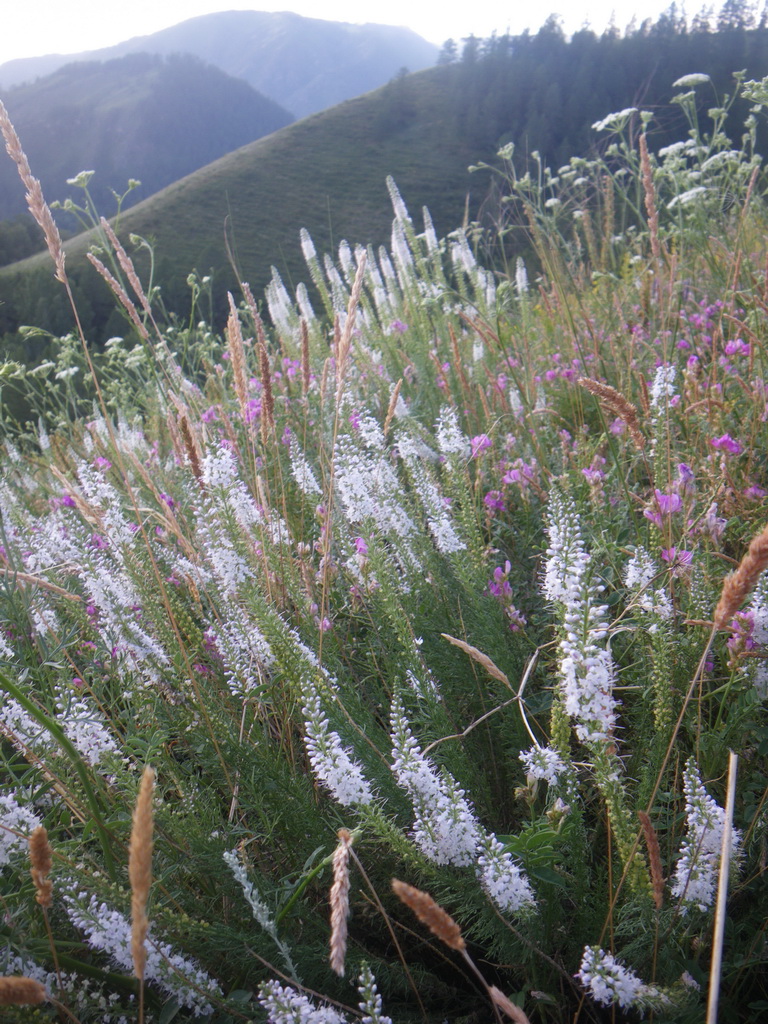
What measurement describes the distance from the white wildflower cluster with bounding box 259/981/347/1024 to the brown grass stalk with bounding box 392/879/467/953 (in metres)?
0.36

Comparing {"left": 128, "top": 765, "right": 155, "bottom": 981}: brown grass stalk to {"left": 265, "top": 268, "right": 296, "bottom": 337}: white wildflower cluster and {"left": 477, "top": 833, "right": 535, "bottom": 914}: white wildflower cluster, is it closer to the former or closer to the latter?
{"left": 477, "top": 833, "right": 535, "bottom": 914}: white wildflower cluster

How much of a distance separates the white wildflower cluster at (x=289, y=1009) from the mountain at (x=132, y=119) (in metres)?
129

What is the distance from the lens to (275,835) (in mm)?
1651

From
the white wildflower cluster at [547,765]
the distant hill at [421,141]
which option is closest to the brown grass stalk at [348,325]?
the white wildflower cluster at [547,765]

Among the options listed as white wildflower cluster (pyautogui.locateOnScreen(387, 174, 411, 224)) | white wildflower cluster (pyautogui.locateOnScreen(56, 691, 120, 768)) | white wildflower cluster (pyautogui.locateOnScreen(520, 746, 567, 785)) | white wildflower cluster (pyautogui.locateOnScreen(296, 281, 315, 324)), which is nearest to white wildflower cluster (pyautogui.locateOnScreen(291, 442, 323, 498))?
white wildflower cluster (pyautogui.locateOnScreen(56, 691, 120, 768))

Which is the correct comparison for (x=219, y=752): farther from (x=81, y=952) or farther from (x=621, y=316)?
(x=621, y=316)

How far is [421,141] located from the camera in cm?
6225

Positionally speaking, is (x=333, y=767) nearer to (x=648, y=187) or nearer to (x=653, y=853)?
(x=653, y=853)

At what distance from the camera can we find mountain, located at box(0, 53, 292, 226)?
4801 inches

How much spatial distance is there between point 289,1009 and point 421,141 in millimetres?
71931

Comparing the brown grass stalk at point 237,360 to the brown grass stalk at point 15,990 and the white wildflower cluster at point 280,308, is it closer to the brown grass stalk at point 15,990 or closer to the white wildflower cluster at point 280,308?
the brown grass stalk at point 15,990

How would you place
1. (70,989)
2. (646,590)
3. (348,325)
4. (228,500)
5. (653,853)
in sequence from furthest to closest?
(228,500) < (348,325) < (646,590) < (70,989) < (653,853)

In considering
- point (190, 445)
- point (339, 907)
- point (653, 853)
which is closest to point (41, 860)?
point (339, 907)

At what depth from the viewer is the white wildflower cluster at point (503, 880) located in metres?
1.14
